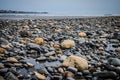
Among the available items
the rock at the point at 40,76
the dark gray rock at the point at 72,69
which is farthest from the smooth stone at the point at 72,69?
the rock at the point at 40,76

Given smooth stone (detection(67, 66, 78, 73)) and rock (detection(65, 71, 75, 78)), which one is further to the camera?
smooth stone (detection(67, 66, 78, 73))

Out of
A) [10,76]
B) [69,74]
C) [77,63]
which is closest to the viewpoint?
[10,76]

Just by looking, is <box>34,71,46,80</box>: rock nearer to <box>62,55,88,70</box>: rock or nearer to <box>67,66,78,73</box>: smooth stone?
<box>67,66,78,73</box>: smooth stone

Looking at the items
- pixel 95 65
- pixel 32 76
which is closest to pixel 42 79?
pixel 32 76

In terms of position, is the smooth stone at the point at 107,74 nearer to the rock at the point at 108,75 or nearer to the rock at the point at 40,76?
the rock at the point at 108,75

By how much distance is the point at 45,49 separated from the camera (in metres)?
5.70

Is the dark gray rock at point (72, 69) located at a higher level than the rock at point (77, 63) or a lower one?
lower

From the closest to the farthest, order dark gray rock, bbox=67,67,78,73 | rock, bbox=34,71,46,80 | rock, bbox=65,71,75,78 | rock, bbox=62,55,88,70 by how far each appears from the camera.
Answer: rock, bbox=34,71,46,80
rock, bbox=65,71,75,78
dark gray rock, bbox=67,67,78,73
rock, bbox=62,55,88,70

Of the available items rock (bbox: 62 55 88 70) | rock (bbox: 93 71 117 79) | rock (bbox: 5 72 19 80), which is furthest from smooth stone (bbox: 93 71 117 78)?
rock (bbox: 5 72 19 80)

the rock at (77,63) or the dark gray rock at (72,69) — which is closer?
the dark gray rock at (72,69)

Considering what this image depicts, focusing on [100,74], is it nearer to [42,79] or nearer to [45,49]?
[42,79]

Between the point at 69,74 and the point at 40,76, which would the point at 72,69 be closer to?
the point at 69,74

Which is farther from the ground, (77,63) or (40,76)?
(77,63)

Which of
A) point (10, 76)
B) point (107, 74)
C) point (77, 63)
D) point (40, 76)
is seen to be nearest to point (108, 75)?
point (107, 74)
